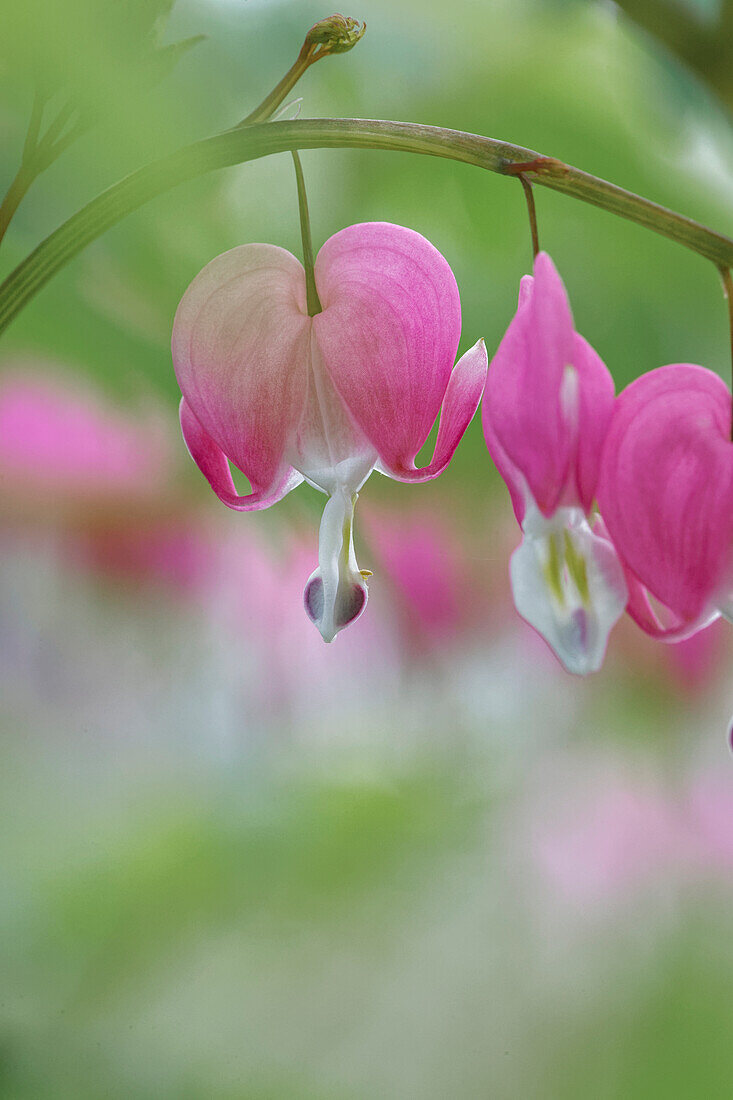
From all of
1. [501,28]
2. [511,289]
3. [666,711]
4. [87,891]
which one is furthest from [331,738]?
[501,28]

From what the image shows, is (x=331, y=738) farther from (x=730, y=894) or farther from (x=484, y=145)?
(x=484, y=145)

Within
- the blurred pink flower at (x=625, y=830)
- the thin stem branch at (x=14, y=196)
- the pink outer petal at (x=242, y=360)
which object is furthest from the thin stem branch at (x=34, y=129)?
the blurred pink flower at (x=625, y=830)

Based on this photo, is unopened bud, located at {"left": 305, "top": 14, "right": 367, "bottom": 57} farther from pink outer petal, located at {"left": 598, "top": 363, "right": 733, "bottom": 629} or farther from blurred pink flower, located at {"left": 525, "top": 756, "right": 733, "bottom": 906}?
blurred pink flower, located at {"left": 525, "top": 756, "right": 733, "bottom": 906}

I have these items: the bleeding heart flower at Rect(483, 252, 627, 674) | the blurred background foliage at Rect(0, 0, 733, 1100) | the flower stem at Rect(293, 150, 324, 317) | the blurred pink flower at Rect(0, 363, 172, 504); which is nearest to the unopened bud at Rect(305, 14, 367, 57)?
the flower stem at Rect(293, 150, 324, 317)

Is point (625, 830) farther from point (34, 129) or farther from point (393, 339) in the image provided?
point (34, 129)

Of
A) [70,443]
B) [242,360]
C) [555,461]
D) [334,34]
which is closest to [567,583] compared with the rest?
[555,461]

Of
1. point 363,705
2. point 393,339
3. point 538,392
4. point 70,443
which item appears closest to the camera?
point 538,392
